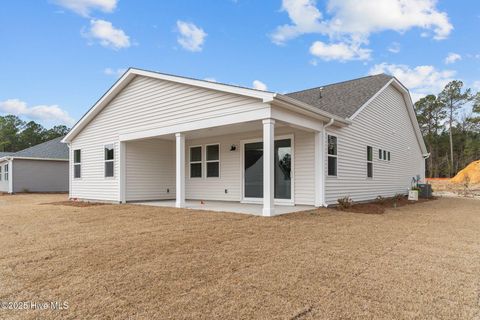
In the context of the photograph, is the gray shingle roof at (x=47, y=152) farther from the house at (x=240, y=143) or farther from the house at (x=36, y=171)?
the house at (x=240, y=143)

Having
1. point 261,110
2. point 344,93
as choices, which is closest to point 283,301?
point 261,110

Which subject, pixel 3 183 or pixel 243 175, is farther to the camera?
pixel 3 183

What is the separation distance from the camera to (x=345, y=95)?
12945mm

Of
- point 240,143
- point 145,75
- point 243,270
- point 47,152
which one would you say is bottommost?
point 243,270

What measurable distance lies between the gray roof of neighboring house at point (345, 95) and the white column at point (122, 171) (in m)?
7.39

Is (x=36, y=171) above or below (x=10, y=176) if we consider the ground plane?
above

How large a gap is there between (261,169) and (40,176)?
1946 centimetres

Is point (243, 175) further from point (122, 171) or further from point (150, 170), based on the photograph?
point (122, 171)

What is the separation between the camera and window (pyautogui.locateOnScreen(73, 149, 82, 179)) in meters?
14.2

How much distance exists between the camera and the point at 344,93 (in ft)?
43.5

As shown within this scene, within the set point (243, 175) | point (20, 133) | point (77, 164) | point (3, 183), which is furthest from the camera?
point (20, 133)

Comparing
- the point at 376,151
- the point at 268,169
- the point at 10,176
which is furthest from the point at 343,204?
the point at 10,176

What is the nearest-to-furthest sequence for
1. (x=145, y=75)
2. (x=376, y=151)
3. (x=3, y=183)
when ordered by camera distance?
(x=145, y=75) < (x=376, y=151) < (x=3, y=183)

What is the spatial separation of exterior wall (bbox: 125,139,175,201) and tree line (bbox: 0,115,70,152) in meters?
49.4
